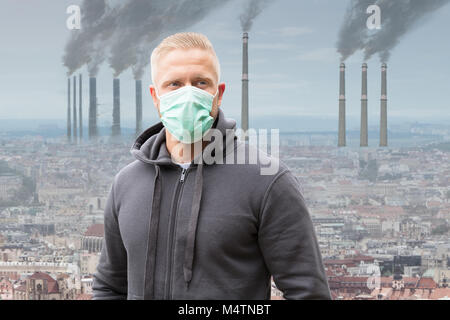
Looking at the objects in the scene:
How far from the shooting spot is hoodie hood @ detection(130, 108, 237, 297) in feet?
3.51

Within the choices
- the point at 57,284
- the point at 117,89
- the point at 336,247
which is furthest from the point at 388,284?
the point at 117,89

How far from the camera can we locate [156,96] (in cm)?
123

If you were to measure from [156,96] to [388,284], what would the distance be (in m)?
8.73

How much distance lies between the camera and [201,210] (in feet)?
3.53

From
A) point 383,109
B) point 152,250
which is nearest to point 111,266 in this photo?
point 152,250

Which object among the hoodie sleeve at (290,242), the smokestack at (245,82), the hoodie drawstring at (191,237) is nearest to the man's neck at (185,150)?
the hoodie drawstring at (191,237)

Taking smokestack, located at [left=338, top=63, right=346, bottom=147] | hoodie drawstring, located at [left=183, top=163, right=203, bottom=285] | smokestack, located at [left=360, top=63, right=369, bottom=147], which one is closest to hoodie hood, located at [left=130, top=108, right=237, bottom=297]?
hoodie drawstring, located at [left=183, top=163, right=203, bottom=285]

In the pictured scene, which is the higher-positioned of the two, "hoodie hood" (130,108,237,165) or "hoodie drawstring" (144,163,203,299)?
"hoodie hood" (130,108,237,165)

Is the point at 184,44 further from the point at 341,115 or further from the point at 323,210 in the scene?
the point at 341,115

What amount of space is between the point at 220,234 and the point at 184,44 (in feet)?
1.35

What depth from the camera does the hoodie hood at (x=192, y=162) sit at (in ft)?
3.51

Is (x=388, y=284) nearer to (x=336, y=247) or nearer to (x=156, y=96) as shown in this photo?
(x=336, y=247)

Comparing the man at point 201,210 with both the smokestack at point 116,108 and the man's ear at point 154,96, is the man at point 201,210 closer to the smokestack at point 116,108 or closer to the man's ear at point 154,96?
the man's ear at point 154,96

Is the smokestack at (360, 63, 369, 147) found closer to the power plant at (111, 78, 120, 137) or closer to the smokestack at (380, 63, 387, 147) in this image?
A: the smokestack at (380, 63, 387, 147)
